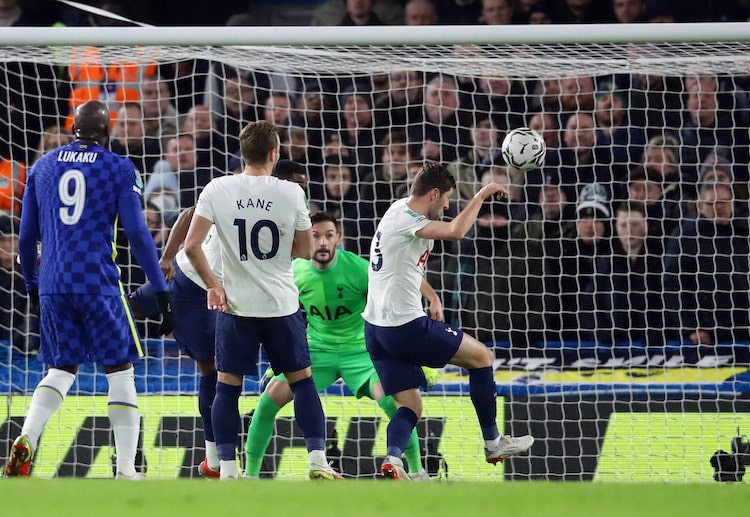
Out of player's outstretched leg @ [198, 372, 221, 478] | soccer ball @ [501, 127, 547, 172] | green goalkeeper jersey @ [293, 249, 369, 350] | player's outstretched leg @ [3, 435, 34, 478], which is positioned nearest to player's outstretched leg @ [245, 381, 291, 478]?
player's outstretched leg @ [198, 372, 221, 478]

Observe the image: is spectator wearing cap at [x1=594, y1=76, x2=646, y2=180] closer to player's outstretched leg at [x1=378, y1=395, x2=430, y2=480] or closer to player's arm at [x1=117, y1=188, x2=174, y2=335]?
player's outstretched leg at [x1=378, y1=395, x2=430, y2=480]

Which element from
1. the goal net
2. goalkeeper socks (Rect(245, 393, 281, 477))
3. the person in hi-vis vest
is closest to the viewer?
goalkeeper socks (Rect(245, 393, 281, 477))

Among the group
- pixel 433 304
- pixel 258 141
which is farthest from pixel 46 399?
pixel 433 304

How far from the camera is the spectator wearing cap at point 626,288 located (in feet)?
30.0

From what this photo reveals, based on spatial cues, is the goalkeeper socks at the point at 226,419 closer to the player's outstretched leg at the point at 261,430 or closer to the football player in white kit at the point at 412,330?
the player's outstretched leg at the point at 261,430

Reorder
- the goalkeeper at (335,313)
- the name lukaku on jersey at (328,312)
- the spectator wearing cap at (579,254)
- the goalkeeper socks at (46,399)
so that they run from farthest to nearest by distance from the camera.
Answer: the spectator wearing cap at (579,254), the name lukaku on jersey at (328,312), the goalkeeper at (335,313), the goalkeeper socks at (46,399)

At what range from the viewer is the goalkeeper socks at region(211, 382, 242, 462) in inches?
257

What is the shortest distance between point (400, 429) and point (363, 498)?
1.93m

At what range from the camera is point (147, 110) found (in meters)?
10.2

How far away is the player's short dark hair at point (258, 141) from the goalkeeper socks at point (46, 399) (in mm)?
1424

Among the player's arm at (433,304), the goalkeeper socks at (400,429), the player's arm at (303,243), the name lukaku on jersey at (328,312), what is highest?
the player's arm at (303,243)

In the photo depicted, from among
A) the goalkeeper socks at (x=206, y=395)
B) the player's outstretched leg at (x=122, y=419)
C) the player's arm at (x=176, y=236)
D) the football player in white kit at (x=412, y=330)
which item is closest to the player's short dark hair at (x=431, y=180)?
the football player in white kit at (x=412, y=330)

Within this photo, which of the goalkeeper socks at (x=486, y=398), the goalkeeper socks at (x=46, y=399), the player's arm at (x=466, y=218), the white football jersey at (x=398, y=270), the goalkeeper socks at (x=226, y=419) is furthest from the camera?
the goalkeeper socks at (x=486, y=398)

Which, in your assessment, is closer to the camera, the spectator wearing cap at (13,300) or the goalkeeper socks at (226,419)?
the goalkeeper socks at (226,419)
